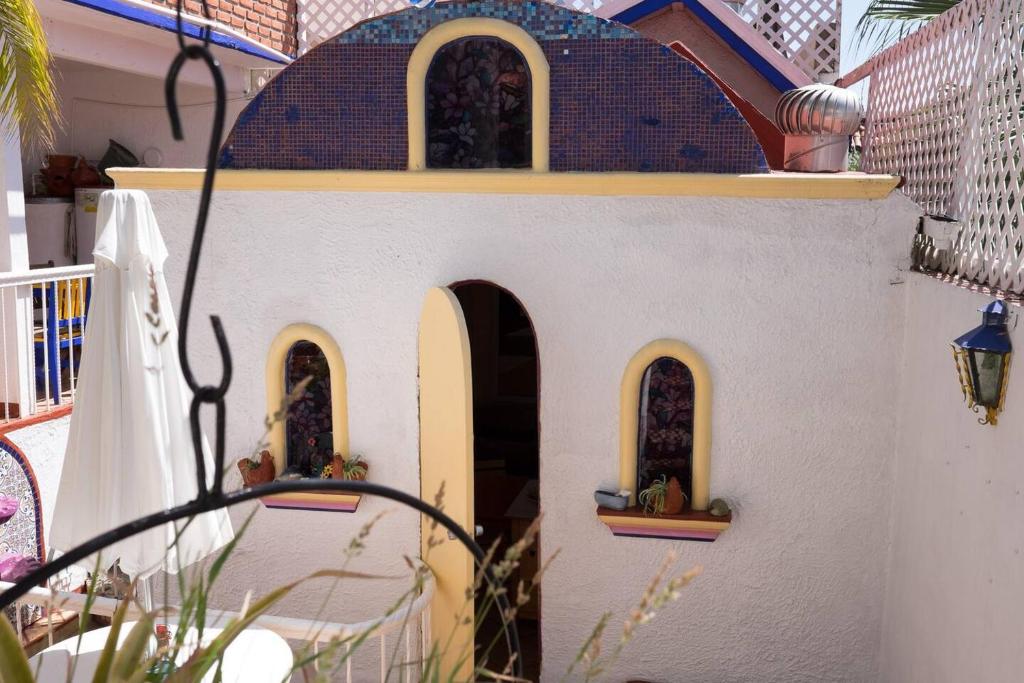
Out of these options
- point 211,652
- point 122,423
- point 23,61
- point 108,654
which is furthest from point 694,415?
point 23,61

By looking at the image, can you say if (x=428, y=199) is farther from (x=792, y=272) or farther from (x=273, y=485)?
(x=273, y=485)

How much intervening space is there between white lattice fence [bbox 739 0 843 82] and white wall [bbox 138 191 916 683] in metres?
4.19

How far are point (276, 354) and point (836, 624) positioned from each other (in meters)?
4.47

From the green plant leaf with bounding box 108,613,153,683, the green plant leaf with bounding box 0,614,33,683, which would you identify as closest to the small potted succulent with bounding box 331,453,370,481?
the green plant leaf with bounding box 108,613,153,683

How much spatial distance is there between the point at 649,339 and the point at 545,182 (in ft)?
4.25

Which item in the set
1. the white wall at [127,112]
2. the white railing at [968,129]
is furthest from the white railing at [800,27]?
the white wall at [127,112]

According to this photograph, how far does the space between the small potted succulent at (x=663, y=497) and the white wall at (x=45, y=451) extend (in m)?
5.31

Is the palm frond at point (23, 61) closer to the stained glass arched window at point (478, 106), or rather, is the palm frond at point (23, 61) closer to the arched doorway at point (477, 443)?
the stained glass arched window at point (478, 106)

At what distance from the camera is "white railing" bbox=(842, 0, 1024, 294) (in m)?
4.87

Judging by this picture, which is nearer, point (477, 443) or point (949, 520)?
point (949, 520)

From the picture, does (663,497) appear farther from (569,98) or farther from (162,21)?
(162,21)

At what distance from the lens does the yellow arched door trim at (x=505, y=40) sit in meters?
6.24

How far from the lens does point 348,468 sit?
6.77 m

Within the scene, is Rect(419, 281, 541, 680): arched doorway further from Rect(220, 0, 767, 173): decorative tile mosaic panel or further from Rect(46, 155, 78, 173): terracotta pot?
Rect(46, 155, 78, 173): terracotta pot
